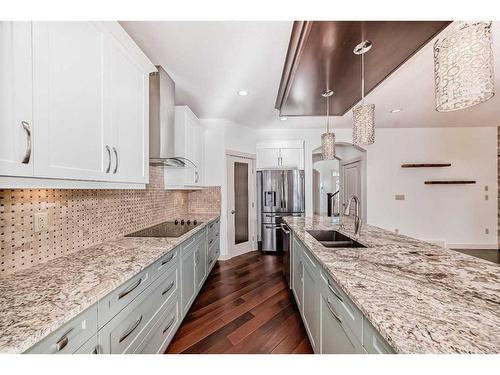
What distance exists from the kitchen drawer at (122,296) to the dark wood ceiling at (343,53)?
1957mm

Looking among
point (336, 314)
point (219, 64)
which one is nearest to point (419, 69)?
point (219, 64)

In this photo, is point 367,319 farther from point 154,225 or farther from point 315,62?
point 154,225

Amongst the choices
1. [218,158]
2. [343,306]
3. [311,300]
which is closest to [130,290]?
[343,306]

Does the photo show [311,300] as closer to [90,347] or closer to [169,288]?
[169,288]

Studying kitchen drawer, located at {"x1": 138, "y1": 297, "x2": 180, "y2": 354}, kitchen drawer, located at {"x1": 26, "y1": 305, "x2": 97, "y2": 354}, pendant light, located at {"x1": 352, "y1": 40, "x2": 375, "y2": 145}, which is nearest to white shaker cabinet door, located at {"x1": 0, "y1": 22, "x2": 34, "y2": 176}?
kitchen drawer, located at {"x1": 26, "y1": 305, "x2": 97, "y2": 354}

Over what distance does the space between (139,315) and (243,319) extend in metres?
1.19

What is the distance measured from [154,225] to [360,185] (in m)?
4.39

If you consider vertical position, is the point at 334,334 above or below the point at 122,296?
below

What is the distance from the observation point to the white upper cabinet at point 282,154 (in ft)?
14.6

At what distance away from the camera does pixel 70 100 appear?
99 centimetres

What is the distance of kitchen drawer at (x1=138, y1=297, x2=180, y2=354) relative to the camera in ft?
4.31

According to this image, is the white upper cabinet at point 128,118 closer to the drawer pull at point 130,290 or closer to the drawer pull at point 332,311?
the drawer pull at point 130,290

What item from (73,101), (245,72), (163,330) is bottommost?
(163,330)

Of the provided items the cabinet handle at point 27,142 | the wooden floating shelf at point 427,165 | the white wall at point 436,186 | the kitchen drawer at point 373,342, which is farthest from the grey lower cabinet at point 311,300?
the wooden floating shelf at point 427,165
